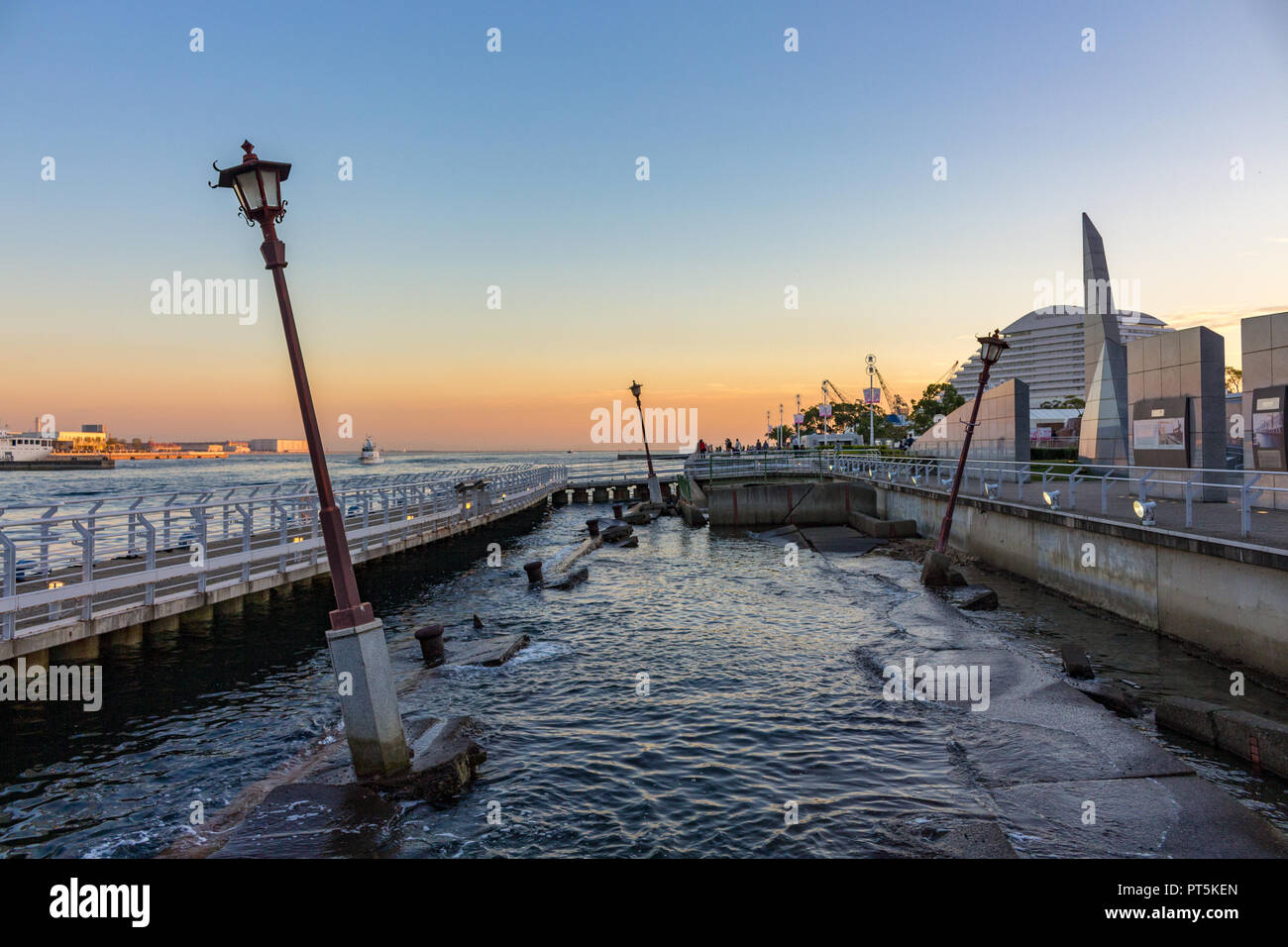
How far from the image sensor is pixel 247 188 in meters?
7.45

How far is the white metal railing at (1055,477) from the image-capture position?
15.2m

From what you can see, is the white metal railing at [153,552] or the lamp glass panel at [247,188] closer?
the lamp glass panel at [247,188]

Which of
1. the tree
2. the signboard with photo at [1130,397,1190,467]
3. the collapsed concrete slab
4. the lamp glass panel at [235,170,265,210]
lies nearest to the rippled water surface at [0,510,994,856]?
the collapsed concrete slab

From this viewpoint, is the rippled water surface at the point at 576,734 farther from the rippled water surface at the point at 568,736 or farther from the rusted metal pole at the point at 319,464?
the rusted metal pole at the point at 319,464

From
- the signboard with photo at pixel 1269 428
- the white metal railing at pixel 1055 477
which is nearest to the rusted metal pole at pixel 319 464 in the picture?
the white metal railing at pixel 1055 477

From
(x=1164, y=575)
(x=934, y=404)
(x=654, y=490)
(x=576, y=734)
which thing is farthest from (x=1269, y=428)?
(x=934, y=404)

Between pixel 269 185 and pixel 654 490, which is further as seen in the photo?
pixel 654 490

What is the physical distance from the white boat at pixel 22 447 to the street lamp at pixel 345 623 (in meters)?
240

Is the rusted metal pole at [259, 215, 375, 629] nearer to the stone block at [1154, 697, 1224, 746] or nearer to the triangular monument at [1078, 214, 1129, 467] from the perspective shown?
the stone block at [1154, 697, 1224, 746]

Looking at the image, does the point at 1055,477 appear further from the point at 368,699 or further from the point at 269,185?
the point at 269,185

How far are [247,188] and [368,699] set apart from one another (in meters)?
5.53

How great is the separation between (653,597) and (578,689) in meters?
8.48
